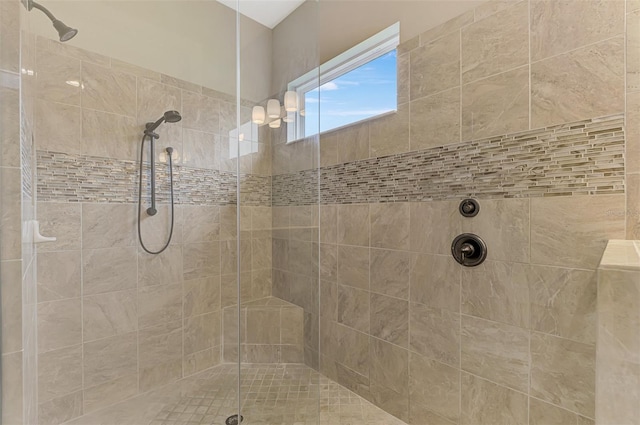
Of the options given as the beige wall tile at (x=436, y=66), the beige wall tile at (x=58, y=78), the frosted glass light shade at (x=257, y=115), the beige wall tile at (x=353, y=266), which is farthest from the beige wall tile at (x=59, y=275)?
the beige wall tile at (x=436, y=66)

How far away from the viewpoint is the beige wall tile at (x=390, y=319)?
165 centimetres

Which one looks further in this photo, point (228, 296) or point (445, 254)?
point (228, 296)

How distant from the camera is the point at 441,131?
1.50 m

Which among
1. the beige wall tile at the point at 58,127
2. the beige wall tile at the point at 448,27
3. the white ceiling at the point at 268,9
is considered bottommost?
the beige wall tile at the point at 58,127

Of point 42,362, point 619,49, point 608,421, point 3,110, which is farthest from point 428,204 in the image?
point 42,362

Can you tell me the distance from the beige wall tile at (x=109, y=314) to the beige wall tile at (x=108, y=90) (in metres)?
1.04

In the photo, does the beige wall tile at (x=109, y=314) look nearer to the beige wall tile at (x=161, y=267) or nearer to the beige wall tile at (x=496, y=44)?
the beige wall tile at (x=161, y=267)

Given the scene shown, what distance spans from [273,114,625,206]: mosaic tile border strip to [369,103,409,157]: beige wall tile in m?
0.05

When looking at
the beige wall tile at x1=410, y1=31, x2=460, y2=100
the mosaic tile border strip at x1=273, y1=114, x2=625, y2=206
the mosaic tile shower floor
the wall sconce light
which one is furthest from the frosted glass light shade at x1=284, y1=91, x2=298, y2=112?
the mosaic tile shower floor

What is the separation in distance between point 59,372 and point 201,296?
76 cm

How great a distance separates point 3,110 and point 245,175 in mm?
1156

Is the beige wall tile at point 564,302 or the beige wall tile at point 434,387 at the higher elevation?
the beige wall tile at point 564,302

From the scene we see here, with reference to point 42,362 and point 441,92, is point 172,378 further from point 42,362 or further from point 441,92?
point 441,92

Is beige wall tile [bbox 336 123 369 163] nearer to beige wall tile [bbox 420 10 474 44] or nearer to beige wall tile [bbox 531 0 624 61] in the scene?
beige wall tile [bbox 420 10 474 44]
